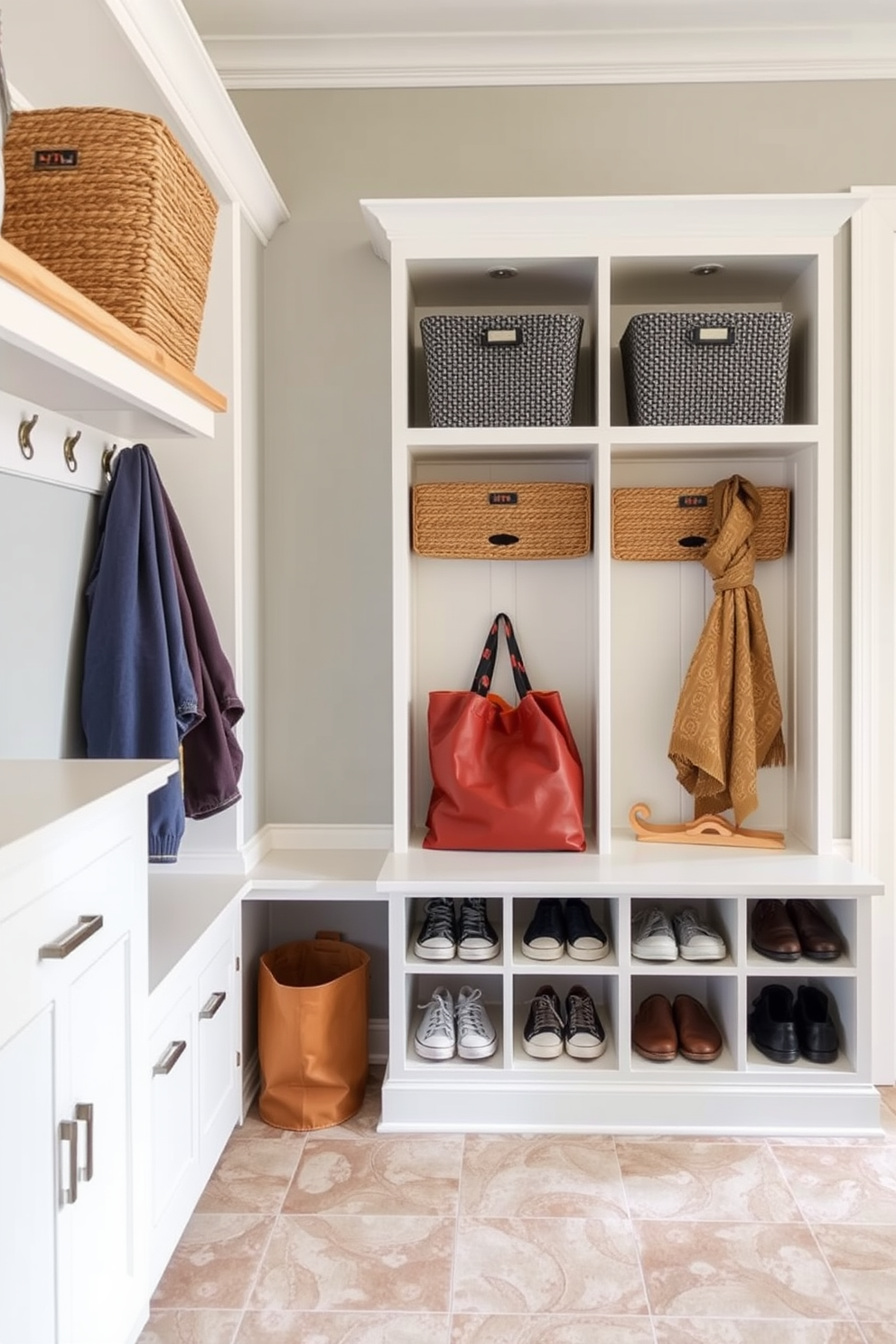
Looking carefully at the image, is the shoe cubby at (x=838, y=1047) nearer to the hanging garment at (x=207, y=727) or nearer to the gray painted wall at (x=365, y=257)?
the gray painted wall at (x=365, y=257)

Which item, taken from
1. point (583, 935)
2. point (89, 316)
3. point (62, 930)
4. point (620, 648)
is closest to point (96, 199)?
point (89, 316)

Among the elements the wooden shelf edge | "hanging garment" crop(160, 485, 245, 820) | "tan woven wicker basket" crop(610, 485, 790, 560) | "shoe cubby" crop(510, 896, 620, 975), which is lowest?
"shoe cubby" crop(510, 896, 620, 975)

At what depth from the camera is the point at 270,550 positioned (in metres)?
2.81

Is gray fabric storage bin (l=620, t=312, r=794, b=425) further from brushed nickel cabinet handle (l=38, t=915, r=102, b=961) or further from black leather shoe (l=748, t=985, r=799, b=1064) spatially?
brushed nickel cabinet handle (l=38, t=915, r=102, b=961)

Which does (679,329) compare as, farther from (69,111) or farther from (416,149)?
(69,111)

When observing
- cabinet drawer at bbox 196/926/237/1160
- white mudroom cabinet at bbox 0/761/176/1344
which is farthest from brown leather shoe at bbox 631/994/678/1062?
white mudroom cabinet at bbox 0/761/176/1344

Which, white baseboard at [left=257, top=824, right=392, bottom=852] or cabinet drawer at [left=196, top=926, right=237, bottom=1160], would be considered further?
white baseboard at [left=257, top=824, right=392, bottom=852]

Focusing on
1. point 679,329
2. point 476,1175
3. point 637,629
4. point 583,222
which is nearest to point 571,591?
point 637,629

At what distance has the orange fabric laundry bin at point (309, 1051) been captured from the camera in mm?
2434

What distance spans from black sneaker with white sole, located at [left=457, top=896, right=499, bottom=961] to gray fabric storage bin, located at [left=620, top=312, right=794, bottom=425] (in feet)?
4.09

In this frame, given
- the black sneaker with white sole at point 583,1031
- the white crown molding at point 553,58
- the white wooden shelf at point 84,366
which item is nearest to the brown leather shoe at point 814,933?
the black sneaker with white sole at point 583,1031

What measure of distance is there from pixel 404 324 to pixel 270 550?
0.68 meters

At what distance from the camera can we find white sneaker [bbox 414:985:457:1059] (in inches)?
96.4

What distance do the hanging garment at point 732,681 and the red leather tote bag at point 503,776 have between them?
320mm
